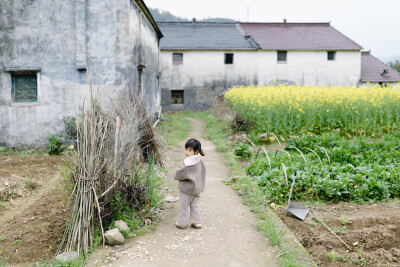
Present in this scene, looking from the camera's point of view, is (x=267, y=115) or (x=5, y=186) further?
(x=267, y=115)

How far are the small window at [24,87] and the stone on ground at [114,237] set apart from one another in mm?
6975

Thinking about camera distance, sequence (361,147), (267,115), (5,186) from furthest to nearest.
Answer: (267,115)
(361,147)
(5,186)

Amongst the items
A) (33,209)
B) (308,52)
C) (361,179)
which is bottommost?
(33,209)

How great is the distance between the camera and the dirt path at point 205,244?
145 inches

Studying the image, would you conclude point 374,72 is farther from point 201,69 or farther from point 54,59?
point 54,59

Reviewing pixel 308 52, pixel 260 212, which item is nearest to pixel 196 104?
pixel 308 52

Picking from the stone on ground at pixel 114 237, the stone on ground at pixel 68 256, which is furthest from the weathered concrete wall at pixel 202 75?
the stone on ground at pixel 68 256

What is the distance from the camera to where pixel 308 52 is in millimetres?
24453

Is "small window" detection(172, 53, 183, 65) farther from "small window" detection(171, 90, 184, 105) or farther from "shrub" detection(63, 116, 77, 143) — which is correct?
"shrub" detection(63, 116, 77, 143)

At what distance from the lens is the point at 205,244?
13.4 feet

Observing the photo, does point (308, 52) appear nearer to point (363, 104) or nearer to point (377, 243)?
point (363, 104)

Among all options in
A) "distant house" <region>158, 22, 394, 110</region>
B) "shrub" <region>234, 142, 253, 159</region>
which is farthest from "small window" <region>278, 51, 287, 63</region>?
"shrub" <region>234, 142, 253, 159</region>

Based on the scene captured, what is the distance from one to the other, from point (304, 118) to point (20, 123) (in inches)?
335

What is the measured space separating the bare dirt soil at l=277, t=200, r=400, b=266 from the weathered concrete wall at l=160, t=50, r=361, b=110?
18.9 meters
